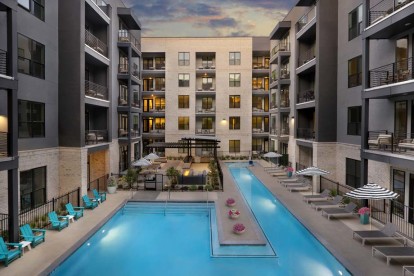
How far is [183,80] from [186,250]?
36473 mm

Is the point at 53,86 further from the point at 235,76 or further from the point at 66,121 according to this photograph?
the point at 235,76

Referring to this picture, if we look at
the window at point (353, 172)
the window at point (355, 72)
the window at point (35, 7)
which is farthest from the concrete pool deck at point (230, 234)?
the window at point (35, 7)

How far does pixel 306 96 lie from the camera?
30.2m

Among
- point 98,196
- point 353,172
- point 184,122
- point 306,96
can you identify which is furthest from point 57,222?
point 184,122

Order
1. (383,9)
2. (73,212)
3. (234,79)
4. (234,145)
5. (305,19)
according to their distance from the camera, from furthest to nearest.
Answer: (234,145)
(234,79)
(305,19)
(383,9)
(73,212)

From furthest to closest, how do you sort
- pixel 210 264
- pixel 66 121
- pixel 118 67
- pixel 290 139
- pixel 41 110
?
pixel 290 139, pixel 118 67, pixel 66 121, pixel 41 110, pixel 210 264

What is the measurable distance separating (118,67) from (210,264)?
2321 centimetres

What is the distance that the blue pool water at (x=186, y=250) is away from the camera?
12.7m

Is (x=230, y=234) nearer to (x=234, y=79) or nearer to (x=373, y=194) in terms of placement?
(x=373, y=194)

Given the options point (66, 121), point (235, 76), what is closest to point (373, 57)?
point (66, 121)

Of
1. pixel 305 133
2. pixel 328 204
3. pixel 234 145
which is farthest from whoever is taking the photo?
pixel 234 145

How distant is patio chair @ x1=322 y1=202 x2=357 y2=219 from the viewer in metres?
18.2

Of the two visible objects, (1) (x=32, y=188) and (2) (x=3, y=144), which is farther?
(1) (x=32, y=188)

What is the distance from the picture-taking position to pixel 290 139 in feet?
116
